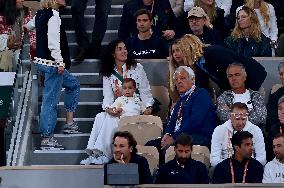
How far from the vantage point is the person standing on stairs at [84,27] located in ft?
39.8

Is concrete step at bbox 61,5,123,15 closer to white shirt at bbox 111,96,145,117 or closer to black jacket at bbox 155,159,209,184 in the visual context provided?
white shirt at bbox 111,96,145,117

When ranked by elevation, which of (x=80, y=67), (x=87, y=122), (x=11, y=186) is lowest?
(x=11, y=186)

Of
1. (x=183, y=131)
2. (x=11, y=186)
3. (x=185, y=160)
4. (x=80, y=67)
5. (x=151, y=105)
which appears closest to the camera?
(x=11, y=186)

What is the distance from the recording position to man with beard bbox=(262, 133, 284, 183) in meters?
9.03

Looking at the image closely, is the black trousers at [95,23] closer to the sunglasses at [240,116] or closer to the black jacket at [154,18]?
the black jacket at [154,18]

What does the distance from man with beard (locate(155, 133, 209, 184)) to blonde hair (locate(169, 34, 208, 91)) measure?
1743 millimetres

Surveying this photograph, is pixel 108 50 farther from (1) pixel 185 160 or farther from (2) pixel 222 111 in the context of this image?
(1) pixel 185 160

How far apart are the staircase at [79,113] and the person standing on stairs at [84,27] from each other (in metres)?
0.13

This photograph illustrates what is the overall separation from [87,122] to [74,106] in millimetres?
296

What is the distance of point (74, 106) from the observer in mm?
11242

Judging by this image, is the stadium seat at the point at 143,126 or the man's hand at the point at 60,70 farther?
the man's hand at the point at 60,70

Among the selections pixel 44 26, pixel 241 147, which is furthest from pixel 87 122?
pixel 241 147

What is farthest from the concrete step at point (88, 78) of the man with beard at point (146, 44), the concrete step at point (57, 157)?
the concrete step at point (57, 157)

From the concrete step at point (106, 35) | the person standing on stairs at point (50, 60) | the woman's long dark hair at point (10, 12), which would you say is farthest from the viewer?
the woman's long dark hair at point (10, 12)
